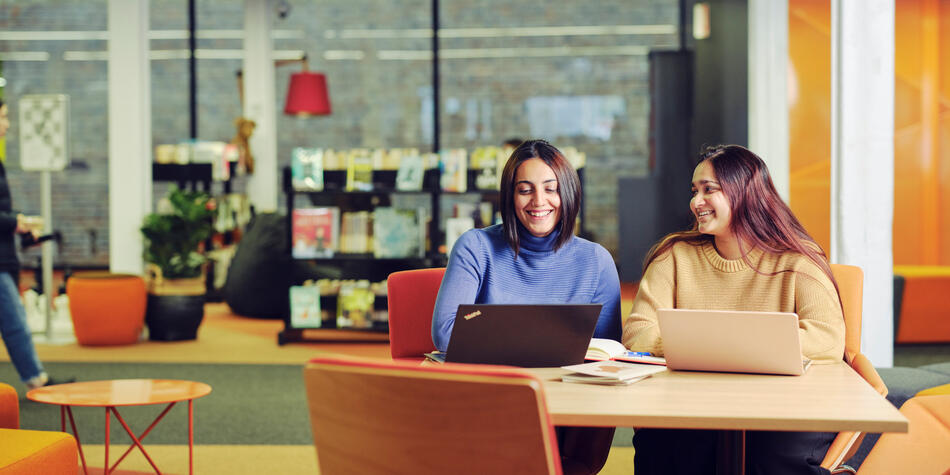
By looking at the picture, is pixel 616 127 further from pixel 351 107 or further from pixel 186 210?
pixel 186 210

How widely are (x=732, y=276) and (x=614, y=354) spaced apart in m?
0.47

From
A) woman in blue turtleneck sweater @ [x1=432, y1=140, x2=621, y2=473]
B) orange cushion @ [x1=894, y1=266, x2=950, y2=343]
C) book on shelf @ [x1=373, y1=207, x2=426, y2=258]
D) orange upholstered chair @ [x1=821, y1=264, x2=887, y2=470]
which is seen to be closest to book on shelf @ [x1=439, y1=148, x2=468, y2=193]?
book on shelf @ [x1=373, y1=207, x2=426, y2=258]

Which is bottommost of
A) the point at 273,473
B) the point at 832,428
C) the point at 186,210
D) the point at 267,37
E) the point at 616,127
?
the point at 273,473

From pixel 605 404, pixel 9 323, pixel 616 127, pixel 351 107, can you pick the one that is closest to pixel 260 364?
pixel 9 323

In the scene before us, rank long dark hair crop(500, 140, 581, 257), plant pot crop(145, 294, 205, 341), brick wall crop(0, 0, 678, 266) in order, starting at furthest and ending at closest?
brick wall crop(0, 0, 678, 266)
plant pot crop(145, 294, 205, 341)
long dark hair crop(500, 140, 581, 257)

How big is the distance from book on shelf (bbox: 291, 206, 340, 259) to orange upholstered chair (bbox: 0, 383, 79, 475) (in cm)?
399

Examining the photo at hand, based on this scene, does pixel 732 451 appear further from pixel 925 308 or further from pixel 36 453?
pixel 925 308

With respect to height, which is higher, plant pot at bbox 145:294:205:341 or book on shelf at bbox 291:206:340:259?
book on shelf at bbox 291:206:340:259

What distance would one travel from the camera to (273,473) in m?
3.45

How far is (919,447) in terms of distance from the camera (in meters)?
2.41

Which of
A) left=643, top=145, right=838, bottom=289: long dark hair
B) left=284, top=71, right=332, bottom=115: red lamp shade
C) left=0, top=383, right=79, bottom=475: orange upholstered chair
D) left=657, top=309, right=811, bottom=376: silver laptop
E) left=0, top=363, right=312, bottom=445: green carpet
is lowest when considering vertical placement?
left=0, top=363, right=312, bottom=445: green carpet

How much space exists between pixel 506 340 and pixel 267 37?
27.5ft

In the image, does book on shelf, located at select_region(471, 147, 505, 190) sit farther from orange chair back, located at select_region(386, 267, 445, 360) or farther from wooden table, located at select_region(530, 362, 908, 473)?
wooden table, located at select_region(530, 362, 908, 473)

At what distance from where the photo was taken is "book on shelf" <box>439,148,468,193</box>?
6590 millimetres
